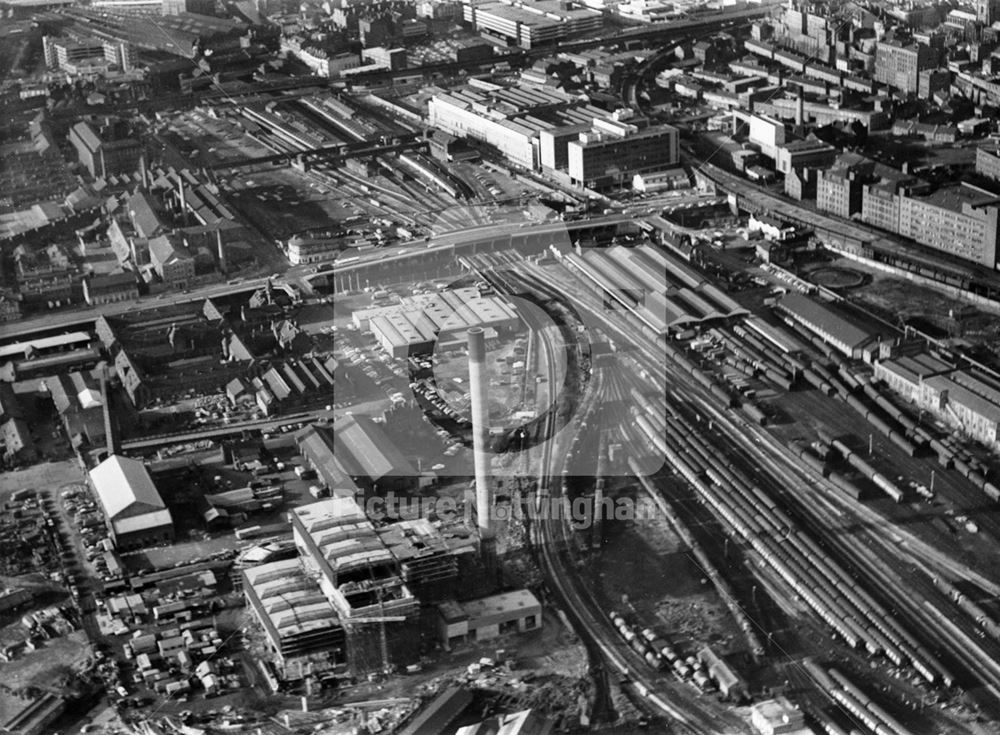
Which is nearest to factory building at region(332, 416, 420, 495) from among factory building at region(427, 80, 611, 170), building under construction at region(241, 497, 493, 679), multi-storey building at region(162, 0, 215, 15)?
building under construction at region(241, 497, 493, 679)

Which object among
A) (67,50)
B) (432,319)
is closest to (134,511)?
(432,319)

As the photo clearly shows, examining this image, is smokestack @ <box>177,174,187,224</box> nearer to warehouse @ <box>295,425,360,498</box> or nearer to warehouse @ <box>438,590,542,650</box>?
warehouse @ <box>295,425,360,498</box>

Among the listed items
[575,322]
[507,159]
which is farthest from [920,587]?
[507,159]

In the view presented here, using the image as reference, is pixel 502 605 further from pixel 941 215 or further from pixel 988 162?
pixel 988 162

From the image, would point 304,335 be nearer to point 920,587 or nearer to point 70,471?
point 70,471

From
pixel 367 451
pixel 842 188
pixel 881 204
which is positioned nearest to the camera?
pixel 367 451

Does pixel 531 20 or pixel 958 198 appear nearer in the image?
pixel 958 198

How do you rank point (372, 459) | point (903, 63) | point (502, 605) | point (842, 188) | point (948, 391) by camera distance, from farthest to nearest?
point (903, 63)
point (842, 188)
point (948, 391)
point (372, 459)
point (502, 605)
